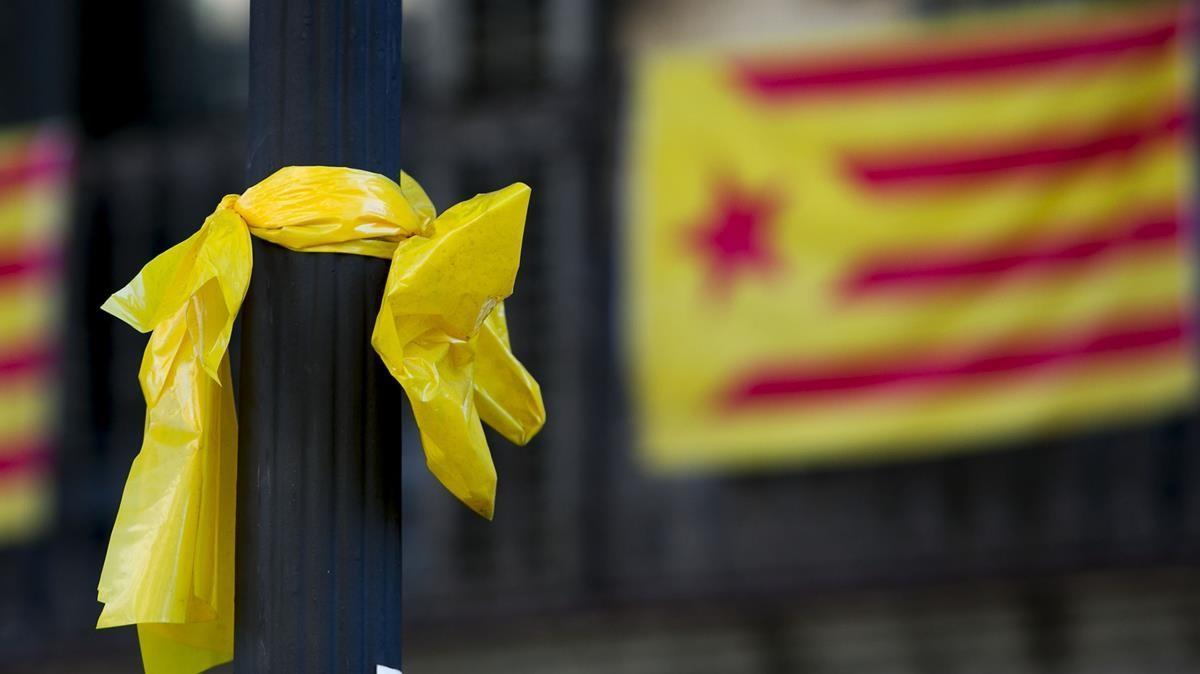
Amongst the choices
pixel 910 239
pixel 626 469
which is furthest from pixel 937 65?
pixel 626 469

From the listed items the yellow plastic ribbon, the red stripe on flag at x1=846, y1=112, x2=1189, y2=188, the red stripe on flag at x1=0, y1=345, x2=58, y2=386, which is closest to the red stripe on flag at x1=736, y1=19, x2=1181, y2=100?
→ the red stripe on flag at x1=846, y1=112, x2=1189, y2=188

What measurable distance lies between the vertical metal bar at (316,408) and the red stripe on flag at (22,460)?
5.64 m

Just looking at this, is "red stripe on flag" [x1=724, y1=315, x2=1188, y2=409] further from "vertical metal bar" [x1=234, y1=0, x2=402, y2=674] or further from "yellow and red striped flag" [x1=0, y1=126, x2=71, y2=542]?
"vertical metal bar" [x1=234, y1=0, x2=402, y2=674]

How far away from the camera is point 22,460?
320 inches

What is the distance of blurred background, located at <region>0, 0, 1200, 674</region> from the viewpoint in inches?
289

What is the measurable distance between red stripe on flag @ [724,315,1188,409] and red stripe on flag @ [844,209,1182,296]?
26 centimetres

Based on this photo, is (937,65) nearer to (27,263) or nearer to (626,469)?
(626,469)

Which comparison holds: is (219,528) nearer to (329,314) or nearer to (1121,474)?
(329,314)

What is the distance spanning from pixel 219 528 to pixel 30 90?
650 cm

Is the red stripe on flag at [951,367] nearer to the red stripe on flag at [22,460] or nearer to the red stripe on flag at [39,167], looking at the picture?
the red stripe on flag at [22,460]

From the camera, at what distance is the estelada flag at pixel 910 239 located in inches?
280

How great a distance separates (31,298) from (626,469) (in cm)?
249

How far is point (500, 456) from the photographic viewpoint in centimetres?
796

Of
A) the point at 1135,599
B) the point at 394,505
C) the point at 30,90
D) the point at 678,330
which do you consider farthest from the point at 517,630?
the point at 394,505
